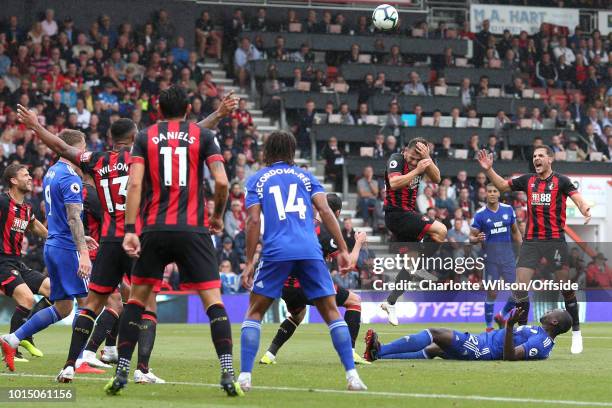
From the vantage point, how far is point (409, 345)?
1274 centimetres

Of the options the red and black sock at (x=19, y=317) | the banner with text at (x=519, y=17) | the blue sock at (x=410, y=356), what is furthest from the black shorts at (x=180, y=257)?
the banner with text at (x=519, y=17)

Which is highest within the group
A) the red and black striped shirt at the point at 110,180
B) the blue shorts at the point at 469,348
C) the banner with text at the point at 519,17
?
the banner with text at the point at 519,17

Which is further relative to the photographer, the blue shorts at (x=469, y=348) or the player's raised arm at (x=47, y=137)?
the blue shorts at (x=469, y=348)

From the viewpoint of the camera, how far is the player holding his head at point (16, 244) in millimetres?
14195

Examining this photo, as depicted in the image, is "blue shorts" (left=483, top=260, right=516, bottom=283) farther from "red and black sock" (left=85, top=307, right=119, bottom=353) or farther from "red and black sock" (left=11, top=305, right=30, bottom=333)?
"red and black sock" (left=85, top=307, right=119, bottom=353)

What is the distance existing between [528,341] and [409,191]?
371 cm

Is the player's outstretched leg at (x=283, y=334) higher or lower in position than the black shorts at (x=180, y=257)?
lower

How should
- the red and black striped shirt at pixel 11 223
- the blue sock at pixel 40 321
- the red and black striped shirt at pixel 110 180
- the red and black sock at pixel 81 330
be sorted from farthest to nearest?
the red and black striped shirt at pixel 11 223 → the blue sock at pixel 40 321 → the red and black striped shirt at pixel 110 180 → the red and black sock at pixel 81 330

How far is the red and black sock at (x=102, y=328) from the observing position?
11.6 meters

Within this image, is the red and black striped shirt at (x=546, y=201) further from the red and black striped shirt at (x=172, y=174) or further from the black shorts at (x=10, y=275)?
the red and black striped shirt at (x=172, y=174)

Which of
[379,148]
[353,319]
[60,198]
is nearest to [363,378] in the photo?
[353,319]

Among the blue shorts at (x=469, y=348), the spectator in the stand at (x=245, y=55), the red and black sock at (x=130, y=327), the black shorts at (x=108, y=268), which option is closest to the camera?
the red and black sock at (x=130, y=327)

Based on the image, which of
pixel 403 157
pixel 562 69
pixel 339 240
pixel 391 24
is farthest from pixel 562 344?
pixel 562 69

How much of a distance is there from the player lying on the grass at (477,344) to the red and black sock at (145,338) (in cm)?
321
